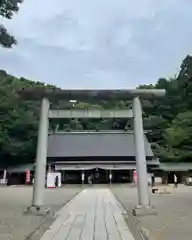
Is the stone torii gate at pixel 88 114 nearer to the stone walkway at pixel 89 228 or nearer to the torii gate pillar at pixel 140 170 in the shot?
the torii gate pillar at pixel 140 170

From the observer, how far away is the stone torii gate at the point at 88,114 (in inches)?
507

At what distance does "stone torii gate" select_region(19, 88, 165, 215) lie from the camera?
1287cm

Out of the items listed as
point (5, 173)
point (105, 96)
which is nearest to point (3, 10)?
point (105, 96)

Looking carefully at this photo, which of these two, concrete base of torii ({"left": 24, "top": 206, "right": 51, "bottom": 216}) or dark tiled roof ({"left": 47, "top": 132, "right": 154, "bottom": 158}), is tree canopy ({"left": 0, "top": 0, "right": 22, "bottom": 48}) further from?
dark tiled roof ({"left": 47, "top": 132, "right": 154, "bottom": 158})

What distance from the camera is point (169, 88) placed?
6719 centimetres

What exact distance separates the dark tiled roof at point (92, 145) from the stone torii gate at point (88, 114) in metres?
35.7

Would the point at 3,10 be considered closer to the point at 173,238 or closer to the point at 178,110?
the point at 173,238

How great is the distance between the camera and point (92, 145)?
51969 mm

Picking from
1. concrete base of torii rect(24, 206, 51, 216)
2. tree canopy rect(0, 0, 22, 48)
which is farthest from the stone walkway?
tree canopy rect(0, 0, 22, 48)

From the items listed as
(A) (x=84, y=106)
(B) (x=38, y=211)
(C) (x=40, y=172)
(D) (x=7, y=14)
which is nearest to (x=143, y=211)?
(B) (x=38, y=211)

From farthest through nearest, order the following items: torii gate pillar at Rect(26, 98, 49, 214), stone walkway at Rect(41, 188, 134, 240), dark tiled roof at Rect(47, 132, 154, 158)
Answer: dark tiled roof at Rect(47, 132, 154, 158), torii gate pillar at Rect(26, 98, 49, 214), stone walkway at Rect(41, 188, 134, 240)

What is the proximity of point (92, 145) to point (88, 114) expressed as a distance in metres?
38.6

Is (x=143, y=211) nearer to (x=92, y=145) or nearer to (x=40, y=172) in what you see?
(x=40, y=172)

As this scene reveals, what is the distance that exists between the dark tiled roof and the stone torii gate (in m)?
35.7
